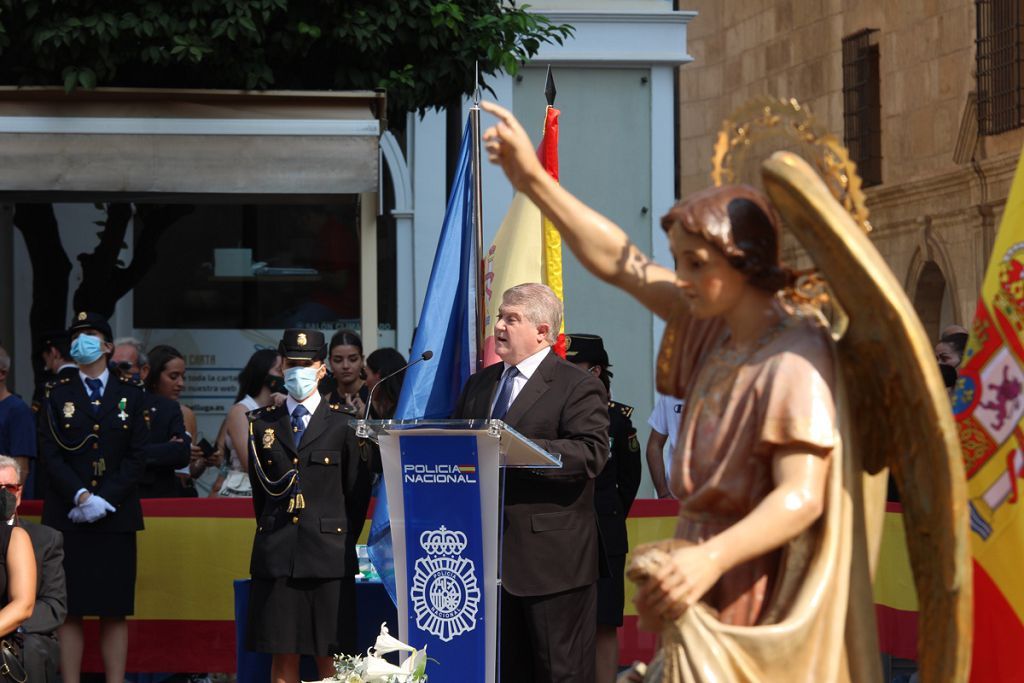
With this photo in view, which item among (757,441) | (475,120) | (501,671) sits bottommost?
(501,671)

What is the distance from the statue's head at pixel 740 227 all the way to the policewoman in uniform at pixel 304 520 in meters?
4.44

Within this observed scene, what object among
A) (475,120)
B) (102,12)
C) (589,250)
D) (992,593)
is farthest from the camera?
(102,12)

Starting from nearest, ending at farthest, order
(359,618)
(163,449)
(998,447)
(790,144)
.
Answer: (790,144) → (998,447) → (359,618) → (163,449)

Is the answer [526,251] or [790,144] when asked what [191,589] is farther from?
[790,144]

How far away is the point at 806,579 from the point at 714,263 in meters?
0.61

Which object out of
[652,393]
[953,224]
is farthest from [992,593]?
[953,224]

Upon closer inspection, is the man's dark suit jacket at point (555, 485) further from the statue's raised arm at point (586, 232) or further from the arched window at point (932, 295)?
the arched window at point (932, 295)

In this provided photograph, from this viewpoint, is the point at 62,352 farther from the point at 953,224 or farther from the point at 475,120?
the point at 953,224

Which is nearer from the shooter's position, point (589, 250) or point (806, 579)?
point (806, 579)

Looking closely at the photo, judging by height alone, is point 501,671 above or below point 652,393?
below

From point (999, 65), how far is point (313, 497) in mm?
16000

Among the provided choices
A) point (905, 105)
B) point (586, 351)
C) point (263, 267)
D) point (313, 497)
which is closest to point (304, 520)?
point (313, 497)

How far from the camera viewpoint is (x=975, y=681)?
5598mm

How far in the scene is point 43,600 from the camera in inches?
286
